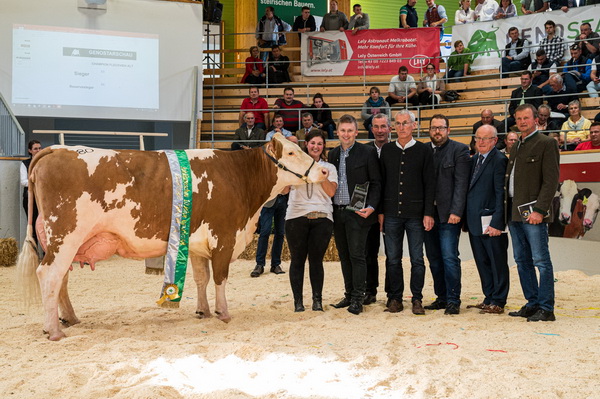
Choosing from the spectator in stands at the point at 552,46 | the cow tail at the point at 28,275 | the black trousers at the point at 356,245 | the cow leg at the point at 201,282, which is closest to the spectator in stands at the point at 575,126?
the spectator in stands at the point at 552,46

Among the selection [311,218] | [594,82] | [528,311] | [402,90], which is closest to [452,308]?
[528,311]

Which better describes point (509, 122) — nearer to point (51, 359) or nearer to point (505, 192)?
point (505, 192)

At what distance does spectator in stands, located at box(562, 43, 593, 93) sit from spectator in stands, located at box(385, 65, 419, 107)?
2935mm

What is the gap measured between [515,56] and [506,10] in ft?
6.46

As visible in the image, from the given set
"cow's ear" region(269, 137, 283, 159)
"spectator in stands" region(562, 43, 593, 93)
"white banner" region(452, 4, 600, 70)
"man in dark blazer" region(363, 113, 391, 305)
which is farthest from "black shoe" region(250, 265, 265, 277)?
"white banner" region(452, 4, 600, 70)

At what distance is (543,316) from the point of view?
18.1 feet

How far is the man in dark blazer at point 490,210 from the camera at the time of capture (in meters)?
5.81

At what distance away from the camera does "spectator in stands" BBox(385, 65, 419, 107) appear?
1368 centimetres

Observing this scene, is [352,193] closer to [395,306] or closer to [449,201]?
[449,201]

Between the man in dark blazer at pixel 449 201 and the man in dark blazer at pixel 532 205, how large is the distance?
15.9 inches

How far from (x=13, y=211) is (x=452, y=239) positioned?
7.63 meters

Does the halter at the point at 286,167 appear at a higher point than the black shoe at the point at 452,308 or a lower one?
higher

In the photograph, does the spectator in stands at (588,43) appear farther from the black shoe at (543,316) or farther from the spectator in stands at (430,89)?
the black shoe at (543,316)

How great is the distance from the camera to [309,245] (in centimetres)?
597
